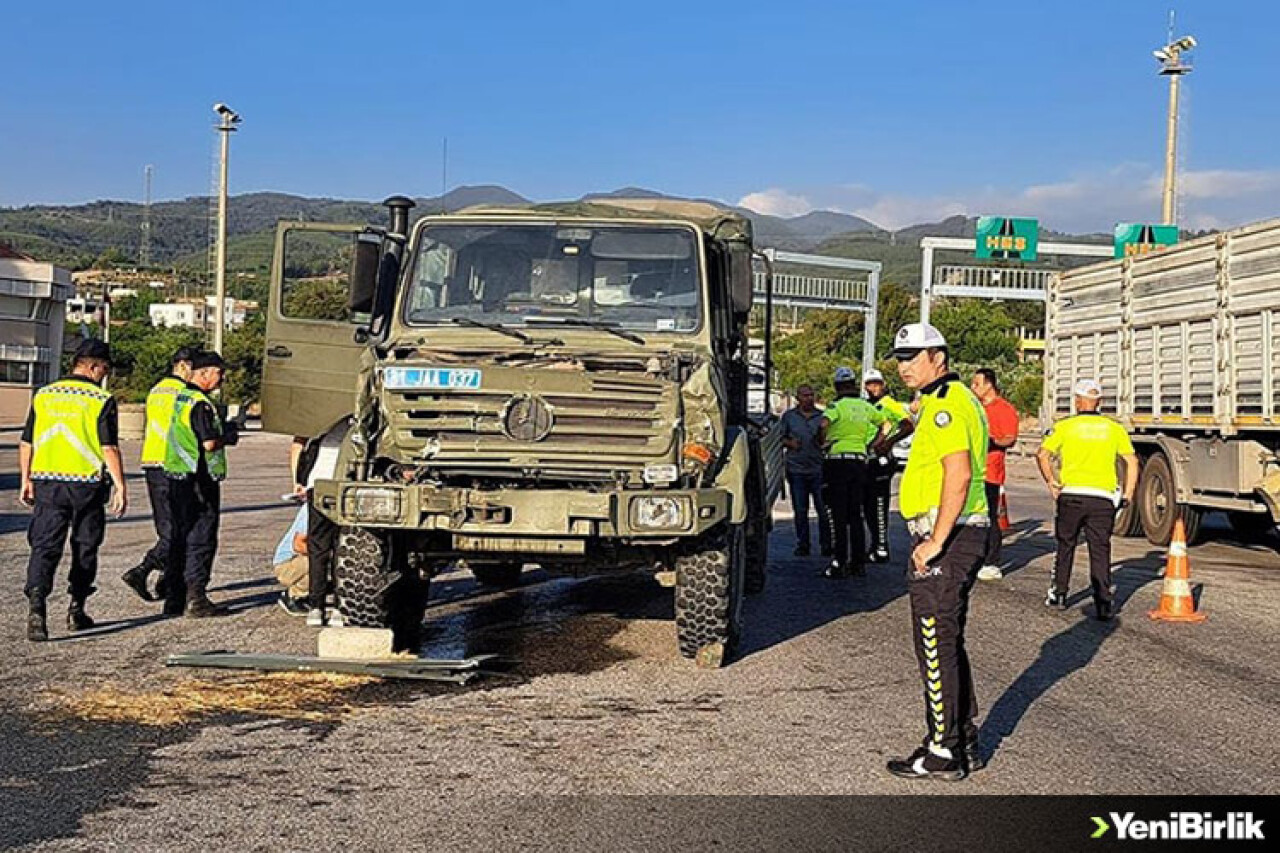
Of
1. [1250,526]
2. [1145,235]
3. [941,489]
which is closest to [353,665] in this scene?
[941,489]

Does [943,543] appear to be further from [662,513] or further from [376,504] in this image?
[376,504]

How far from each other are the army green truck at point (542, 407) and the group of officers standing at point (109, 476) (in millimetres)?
988

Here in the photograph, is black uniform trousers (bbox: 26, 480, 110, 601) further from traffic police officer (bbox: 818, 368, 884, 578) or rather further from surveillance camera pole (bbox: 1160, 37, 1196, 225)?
surveillance camera pole (bbox: 1160, 37, 1196, 225)

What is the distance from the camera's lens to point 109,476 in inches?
358

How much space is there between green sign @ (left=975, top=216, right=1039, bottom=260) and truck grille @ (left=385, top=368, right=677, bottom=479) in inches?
1394

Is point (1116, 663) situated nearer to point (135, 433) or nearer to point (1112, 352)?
point (1112, 352)

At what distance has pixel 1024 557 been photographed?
585 inches

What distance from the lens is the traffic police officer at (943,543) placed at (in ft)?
19.8

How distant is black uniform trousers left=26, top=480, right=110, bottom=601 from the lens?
28.8 ft

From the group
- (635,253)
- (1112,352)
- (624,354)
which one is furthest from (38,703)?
(1112,352)

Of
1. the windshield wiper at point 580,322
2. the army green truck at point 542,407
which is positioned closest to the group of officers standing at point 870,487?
the army green truck at point 542,407

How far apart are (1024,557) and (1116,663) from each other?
19.8ft

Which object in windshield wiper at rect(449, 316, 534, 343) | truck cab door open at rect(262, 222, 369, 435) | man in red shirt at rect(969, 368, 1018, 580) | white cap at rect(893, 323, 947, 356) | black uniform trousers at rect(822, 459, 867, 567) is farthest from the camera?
black uniform trousers at rect(822, 459, 867, 567)

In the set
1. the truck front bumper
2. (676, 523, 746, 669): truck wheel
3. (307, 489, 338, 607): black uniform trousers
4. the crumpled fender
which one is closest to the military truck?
the crumpled fender
